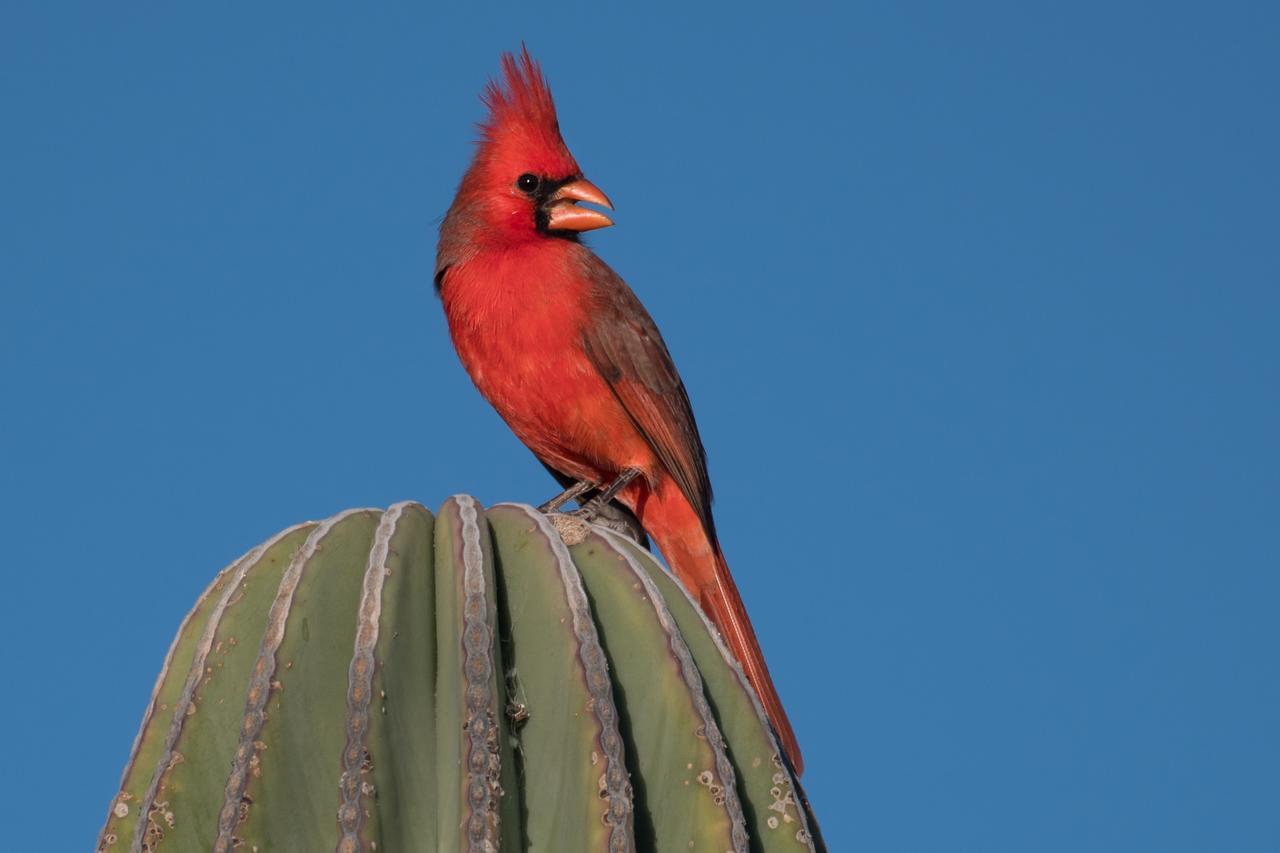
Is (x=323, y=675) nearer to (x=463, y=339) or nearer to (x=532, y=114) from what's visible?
(x=463, y=339)

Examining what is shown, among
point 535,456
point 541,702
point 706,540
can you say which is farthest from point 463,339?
point 541,702

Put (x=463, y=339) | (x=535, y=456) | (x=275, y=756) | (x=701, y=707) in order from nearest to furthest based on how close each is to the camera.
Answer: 1. (x=275, y=756)
2. (x=701, y=707)
3. (x=463, y=339)
4. (x=535, y=456)

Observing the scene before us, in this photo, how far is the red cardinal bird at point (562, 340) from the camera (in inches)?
209

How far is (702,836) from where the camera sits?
222 cm

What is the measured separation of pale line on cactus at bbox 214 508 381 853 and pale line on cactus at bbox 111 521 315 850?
0.08 m

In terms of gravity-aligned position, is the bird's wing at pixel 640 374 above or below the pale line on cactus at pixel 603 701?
above

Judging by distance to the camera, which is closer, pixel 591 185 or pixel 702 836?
pixel 702 836

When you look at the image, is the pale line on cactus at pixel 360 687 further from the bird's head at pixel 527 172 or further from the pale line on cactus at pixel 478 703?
the bird's head at pixel 527 172

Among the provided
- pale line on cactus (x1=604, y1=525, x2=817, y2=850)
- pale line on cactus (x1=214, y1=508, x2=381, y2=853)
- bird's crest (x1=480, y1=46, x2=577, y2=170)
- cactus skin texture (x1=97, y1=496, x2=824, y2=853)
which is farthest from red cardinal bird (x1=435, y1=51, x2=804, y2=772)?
pale line on cactus (x1=214, y1=508, x2=381, y2=853)

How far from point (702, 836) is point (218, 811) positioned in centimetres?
68

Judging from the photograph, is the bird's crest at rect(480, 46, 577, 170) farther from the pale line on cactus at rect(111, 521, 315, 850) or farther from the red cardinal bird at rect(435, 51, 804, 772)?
the pale line on cactus at rect(111, 521, 315, 850)

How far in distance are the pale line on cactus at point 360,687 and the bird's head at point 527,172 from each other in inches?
124

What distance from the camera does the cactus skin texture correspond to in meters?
2.13

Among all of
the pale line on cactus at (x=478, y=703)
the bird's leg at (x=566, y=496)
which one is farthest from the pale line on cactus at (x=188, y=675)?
the bird's leg at (x=566, y=496)
